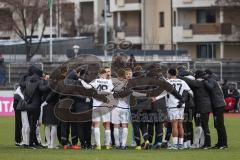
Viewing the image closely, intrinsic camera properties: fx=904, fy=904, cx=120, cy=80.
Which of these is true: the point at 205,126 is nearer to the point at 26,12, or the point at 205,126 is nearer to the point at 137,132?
the point at 137,132

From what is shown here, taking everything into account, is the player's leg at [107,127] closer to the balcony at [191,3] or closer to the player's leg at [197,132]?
the player's leg at [197,132]

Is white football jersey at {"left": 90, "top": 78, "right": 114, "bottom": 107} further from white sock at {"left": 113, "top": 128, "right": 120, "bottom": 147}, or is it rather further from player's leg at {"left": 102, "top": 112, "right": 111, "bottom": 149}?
white sock at {"left": 113, "top": 128, "right": 120, "bottom": 147}

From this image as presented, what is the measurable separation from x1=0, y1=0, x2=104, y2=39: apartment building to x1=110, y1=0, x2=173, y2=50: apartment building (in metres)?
2.75

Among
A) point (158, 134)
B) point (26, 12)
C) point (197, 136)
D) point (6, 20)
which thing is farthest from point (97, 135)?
point (6, 20)

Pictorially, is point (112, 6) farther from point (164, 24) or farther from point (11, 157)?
point (11, 157)

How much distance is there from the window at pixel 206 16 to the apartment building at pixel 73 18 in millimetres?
10767

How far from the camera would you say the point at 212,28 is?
75375mm

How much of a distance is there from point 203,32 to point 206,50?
1.82 metres

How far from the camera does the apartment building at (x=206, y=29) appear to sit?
2904 inches

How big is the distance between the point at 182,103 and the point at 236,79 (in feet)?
96.8

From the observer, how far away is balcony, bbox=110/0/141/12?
267 feet

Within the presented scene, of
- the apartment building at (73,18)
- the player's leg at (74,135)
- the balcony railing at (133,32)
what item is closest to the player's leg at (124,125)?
the player's leg at (74,135)

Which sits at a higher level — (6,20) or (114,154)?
(6,20)

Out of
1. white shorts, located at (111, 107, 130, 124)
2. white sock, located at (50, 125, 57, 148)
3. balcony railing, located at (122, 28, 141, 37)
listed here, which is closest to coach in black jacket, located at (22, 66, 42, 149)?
white sock, located at (50, 125, 57, 148)
